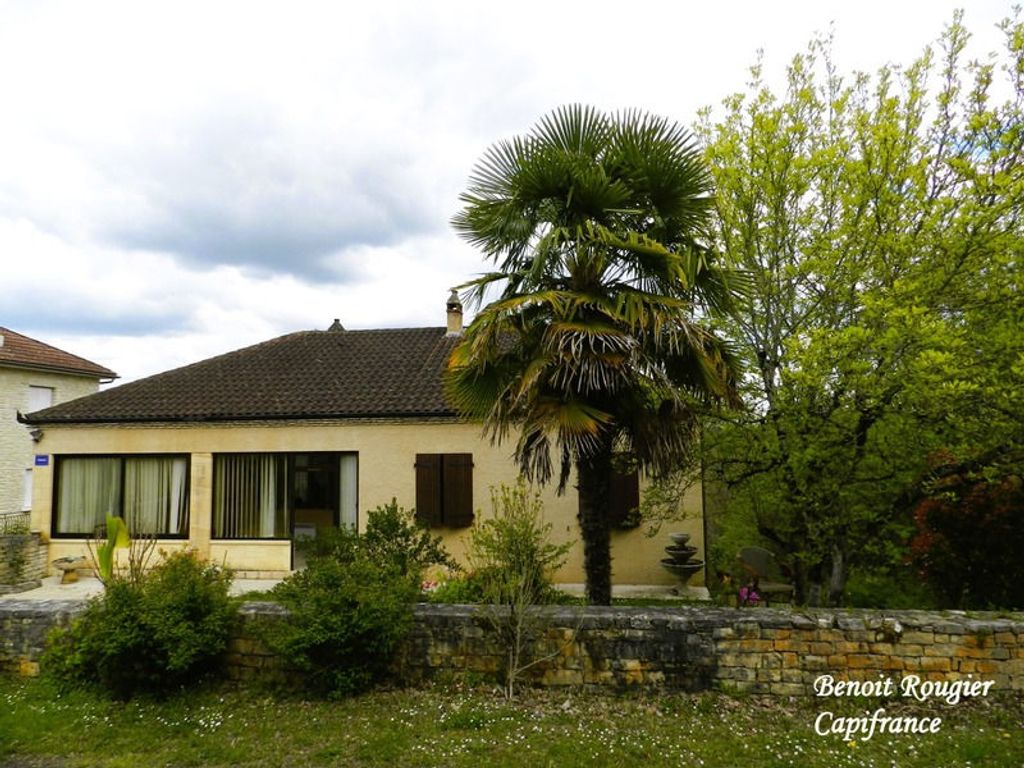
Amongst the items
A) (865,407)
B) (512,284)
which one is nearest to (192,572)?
(512,284)

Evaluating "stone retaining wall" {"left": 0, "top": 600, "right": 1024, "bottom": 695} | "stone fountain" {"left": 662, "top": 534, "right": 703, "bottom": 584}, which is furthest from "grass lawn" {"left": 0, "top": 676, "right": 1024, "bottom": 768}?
"stone fountain" {"left": 662, "top": 534, "right": 703, "bottom": 584}

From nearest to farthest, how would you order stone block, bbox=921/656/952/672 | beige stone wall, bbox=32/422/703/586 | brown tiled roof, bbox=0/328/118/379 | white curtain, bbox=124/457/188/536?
stone block, bbox=921/656/952/672 < beige stone wall, bbox=32/422/703/586 < white curtain, bbox=124/457/188/536 < brown tiled roof, bbox=0/328/118/379

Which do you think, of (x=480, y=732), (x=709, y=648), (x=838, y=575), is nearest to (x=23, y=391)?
(x=480, y=732)

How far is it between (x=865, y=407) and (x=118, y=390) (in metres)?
14.7

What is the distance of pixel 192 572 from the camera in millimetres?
6121

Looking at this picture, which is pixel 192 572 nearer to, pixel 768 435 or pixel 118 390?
pixel 768 435

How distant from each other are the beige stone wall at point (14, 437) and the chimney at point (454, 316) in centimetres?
1579

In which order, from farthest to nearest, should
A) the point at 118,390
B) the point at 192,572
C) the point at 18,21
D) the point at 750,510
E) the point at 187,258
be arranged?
the point at 118,390, the point at 187,258, the point at 750,510, the point at 18,21, the point at 192,572

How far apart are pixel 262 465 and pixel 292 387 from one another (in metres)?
1.82

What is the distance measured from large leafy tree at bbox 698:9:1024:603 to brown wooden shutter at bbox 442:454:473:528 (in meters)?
5.11

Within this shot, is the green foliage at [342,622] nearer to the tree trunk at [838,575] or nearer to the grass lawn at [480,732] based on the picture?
the grass lawn at [480,732]

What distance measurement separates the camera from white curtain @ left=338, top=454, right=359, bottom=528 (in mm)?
11852

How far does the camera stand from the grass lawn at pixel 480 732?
4.49 metres

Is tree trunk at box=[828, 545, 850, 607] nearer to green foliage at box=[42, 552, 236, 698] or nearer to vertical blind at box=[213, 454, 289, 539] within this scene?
green foliage at box=[42, 552, 236, 698]
